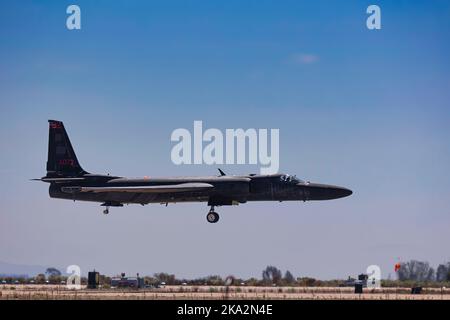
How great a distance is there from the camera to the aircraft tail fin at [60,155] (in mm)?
59406

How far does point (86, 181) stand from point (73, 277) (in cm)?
645

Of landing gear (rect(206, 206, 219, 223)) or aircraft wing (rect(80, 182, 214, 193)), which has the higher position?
aircraft wing (rect(80, 182, 214, 193))

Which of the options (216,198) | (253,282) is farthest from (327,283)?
(216,198)

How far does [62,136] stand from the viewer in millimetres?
61000

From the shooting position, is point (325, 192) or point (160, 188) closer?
point (325, 192)

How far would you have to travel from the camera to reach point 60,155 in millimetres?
59906

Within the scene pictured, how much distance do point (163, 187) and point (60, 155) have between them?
8.07m

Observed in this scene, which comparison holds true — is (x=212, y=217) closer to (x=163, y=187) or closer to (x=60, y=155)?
(x=163, y=187)

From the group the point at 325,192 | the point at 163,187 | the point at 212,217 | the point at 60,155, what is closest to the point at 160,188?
the point at 163,187

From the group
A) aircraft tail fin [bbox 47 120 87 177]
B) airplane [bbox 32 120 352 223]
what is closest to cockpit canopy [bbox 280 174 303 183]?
airplane [bbox 32 120 352 223]

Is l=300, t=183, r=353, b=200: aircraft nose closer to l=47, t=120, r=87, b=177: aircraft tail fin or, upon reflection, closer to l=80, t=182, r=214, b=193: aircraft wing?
l=80, t=182, r=214, b=193: aircraft wing

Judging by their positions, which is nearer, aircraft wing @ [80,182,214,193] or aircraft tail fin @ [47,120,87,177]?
aircraft wing @ [80,182,214,193]

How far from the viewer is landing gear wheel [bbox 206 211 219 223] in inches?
2176

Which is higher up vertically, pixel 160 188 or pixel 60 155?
pixel 60 155
